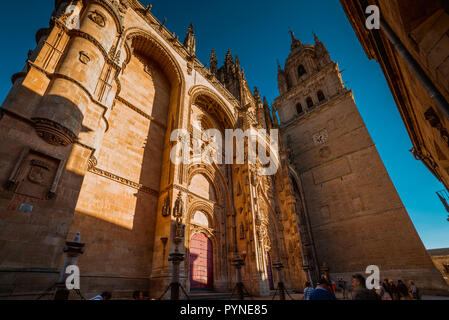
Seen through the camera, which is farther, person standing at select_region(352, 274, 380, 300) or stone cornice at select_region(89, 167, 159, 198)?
stone cornice at select_region(89, 167, 159, 198)

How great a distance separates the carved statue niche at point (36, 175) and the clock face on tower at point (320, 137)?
79.9ft

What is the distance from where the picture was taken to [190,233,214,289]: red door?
1098cm

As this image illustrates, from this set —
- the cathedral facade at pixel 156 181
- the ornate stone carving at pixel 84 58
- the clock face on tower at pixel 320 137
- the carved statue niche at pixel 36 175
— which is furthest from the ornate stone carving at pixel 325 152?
the carved statue niche at pixel 36 175

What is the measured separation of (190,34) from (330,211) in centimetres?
2041

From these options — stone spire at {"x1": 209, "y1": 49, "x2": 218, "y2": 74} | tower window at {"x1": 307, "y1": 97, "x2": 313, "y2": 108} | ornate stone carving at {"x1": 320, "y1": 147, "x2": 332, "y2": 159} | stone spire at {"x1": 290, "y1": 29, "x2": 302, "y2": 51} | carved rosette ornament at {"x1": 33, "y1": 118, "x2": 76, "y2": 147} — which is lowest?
carved rosette ornament at {"x1": 33, "y1": 118, "x2": 76, "y2": 147}

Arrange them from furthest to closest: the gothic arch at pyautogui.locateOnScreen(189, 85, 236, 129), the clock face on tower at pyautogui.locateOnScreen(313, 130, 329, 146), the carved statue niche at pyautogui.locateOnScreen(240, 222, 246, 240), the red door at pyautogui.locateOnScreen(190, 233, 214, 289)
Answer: the clock face on tower at pyautogui.locateOnScreen(313, 130, 329, 146) → the gothic arch at pyautogui.locateOnScreen(189, 85, 236, 129) → the carved statue niche at pyautogui.locateOnScreen(240, 222, 246, 240) → the red door at pyautogui.locateOnScreen(190, 233, 214, 289)

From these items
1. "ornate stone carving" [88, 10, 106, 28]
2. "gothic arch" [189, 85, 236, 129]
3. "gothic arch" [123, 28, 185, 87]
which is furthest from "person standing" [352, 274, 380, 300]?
"gothic arch" [189, 85, 236, 129]

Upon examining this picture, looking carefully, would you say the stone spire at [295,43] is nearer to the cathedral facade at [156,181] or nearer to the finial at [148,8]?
the cathedral facade at [156,181]

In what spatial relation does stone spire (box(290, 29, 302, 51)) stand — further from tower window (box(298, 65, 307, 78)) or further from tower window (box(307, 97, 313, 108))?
tower window (box(307, 97, 313, 108))

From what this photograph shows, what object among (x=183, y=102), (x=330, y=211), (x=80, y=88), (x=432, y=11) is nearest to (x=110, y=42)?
(x=80, y=88)

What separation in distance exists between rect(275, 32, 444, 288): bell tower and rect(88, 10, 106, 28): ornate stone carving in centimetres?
2070

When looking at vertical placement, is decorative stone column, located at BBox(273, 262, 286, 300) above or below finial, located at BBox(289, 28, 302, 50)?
below
